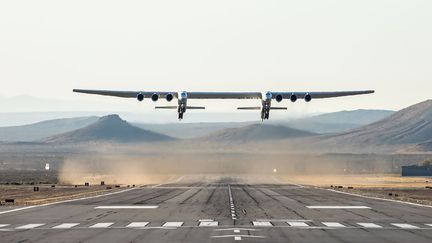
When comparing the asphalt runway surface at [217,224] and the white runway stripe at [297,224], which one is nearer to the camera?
the asphalt runway surface at [217,224]

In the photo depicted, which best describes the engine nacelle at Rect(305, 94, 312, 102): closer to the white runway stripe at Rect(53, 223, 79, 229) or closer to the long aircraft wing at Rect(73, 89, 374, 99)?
the long aircraft wing at Rect(73, 89, 374, 99)

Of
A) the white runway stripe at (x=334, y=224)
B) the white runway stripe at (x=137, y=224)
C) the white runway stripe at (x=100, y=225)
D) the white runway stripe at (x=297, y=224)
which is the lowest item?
the white runway stripe at (x=100, y=225)

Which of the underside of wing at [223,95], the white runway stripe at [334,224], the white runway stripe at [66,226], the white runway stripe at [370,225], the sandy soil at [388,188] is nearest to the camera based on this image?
the white runway stripe at [66,226]

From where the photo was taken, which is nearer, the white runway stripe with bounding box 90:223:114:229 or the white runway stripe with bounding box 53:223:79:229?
the white runway stripe with bounding box 53:223:79:229

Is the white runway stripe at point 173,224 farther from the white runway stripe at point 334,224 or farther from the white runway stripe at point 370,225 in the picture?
the white runway stripe at point 370,225

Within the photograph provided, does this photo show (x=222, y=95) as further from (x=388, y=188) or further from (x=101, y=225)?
(x=101, y=225)

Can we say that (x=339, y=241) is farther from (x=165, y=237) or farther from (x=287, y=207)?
(x=287, y=207)

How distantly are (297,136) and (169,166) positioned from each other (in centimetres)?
4640

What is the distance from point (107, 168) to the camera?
176500 mm

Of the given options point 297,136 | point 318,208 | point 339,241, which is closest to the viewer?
point 339,241

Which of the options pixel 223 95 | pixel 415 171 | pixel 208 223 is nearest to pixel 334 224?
pixel 208 223

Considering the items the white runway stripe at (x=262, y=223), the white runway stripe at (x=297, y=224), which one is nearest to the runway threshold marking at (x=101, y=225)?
the white runway stripe at (x=262, y=223)

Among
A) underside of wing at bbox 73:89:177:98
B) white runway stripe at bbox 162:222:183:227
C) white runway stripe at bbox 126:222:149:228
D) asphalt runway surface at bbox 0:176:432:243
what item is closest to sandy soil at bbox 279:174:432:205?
asphalt runway surface at bbox 0:176:432:243

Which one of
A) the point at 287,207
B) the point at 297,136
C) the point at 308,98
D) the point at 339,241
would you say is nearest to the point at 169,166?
the point at 297,136
